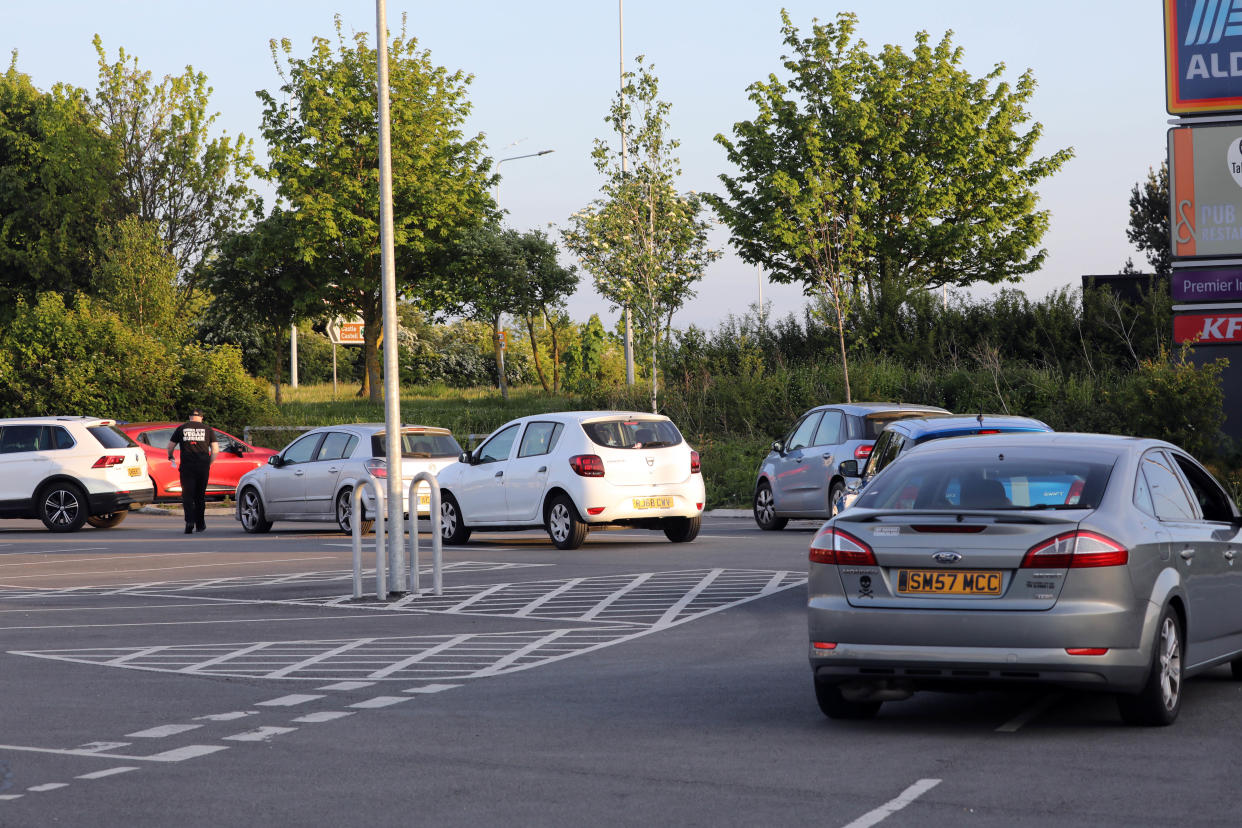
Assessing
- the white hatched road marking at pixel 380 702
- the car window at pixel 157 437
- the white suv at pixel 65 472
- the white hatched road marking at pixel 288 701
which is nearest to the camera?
the white hatched road marking at pixel 380 702

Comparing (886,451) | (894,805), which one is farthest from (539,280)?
(894,805)

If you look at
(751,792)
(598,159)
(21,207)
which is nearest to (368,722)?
(751,792)

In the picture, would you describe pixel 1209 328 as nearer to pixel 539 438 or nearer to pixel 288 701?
pixel 539 438

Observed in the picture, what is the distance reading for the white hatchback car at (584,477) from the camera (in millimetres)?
19234

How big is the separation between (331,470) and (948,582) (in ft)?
56.1

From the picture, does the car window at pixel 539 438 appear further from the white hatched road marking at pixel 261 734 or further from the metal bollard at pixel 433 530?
the white hatched road marking at pixel 261 734

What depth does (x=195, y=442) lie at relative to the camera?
24.4 meters

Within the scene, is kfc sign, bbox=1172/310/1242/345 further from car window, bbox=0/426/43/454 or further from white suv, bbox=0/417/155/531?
car window, bbox=0/426/43/454

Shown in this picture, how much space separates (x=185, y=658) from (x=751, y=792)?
5.82 metres

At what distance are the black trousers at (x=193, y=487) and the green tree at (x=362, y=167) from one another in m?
23.4

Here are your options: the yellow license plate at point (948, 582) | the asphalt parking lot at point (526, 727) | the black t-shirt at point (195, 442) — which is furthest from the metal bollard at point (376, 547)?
the black t-shirt at point (195, 442)

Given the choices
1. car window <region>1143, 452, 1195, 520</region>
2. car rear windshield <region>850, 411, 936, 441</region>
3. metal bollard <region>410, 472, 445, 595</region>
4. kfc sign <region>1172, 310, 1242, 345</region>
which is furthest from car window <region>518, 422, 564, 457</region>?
car window <region>1143, 452, 1195, 520</region>

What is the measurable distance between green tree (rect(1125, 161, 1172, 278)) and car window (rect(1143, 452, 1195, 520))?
5517 cm

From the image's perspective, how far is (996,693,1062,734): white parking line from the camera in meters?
7.89
